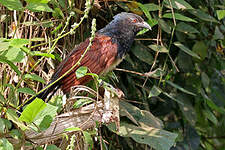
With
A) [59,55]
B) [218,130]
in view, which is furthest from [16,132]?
[218,130]

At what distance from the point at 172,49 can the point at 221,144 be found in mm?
1547

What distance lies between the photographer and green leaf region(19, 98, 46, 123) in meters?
1.28

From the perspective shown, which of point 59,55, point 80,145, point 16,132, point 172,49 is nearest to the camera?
point 16,132

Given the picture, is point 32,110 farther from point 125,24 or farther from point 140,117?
point 125,24

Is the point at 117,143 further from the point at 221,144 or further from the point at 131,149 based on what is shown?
the point at 221,144

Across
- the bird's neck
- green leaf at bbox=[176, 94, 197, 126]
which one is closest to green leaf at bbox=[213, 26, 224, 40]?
green leaf at bbox=[176, 94, 197, 126]

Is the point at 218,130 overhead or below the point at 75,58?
below

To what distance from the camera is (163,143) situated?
5.97ft

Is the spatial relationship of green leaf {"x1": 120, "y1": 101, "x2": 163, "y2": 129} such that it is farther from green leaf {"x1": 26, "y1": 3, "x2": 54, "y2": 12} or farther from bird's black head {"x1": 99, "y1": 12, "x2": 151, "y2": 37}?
green leaf {"x1": 26, "y1": 3, "x2": 54, "y2": 12}

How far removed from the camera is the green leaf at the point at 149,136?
181cm

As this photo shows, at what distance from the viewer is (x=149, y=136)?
1861mm

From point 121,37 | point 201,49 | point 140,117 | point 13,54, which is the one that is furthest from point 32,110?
point 201,49

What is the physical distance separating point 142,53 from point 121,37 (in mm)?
217

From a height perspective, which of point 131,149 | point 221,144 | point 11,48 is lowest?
point 221,144
